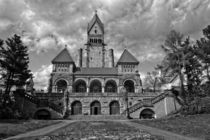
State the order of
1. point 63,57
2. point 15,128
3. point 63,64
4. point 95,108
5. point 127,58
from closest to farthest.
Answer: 1. point 15,128
2. point 95,108
3. point 63,64
4. point 63,57
5. point 127,58

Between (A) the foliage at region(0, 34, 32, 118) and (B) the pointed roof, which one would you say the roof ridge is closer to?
(B) the pointed roof

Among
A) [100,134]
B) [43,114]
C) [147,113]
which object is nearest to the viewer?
[100,134]

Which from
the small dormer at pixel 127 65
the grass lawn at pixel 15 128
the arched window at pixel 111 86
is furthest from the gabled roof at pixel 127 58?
the grass lawn at pixel 15 128

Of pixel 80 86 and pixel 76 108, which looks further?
pixel 80 86

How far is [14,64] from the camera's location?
88.8 feet

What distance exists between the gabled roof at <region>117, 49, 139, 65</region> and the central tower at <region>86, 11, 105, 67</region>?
11.4 metres

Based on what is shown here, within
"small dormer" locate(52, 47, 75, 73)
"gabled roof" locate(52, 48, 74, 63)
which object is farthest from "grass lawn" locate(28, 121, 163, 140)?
"gabled roof" locate(52, 48, 74, 63)

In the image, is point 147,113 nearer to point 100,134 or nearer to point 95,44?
point 100,134

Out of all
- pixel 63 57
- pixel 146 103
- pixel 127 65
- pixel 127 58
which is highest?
pixel 63 57

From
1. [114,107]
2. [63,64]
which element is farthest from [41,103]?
[63,64]

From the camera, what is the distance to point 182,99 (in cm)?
3212

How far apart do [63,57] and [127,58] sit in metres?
20.0

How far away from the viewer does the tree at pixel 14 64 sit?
2648 centimetres

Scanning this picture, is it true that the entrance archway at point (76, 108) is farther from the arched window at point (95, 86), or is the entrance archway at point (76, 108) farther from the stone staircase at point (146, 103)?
the arched window at point (95, 86)
